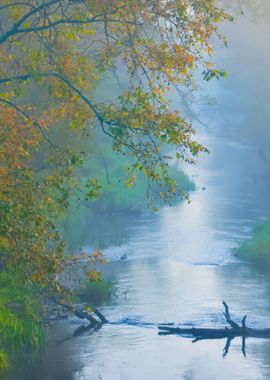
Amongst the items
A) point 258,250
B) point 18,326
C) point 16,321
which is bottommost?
point 18,326

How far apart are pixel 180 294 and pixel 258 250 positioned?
277 inches

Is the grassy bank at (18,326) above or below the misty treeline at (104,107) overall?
below

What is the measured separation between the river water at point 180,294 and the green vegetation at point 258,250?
551mm

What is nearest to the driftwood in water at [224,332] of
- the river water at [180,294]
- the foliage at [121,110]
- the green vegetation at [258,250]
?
the river water at [180,294]

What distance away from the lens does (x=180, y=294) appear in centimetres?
Result: 2795

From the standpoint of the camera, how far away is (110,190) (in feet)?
157

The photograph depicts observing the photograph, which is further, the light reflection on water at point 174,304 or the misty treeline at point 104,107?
the light reflection on water at point 174,304

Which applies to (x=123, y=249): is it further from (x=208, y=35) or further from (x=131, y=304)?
(x=208, y=35)

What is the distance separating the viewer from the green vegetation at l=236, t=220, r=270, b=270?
3331 cm

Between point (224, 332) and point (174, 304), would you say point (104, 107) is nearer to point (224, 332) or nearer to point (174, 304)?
point (224, 332)

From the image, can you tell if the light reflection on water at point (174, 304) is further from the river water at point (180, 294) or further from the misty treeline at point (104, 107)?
the misty treeline at point (104, 107)

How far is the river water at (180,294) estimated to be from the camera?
19.6 metres

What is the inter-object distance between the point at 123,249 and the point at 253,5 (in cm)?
2149

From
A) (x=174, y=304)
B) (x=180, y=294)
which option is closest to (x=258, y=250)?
(x=180, y=294)
